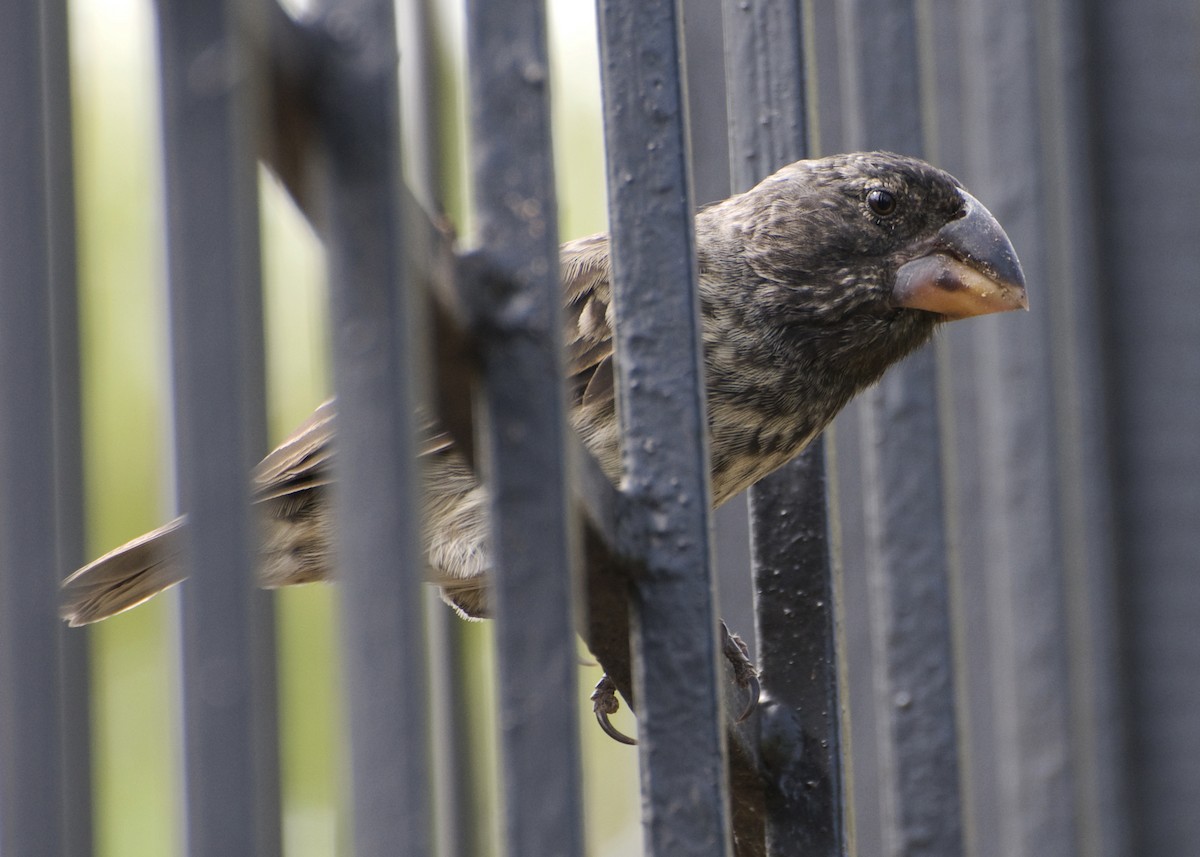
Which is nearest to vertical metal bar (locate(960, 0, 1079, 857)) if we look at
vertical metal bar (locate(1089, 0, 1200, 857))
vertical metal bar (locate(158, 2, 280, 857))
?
vertical metal bar (locate(1089, 0, 1200, 857))

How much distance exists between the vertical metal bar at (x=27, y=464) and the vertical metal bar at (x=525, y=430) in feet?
1.18

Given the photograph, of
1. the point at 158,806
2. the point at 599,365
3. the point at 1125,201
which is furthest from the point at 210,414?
the point at 158,806

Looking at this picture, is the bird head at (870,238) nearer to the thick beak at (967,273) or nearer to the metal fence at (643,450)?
the thick beak at (967,273)

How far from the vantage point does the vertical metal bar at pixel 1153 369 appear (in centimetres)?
266

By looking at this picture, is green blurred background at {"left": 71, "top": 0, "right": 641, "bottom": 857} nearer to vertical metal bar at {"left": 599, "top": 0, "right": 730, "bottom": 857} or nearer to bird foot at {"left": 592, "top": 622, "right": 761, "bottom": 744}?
bird foot at {"left": 592, "top": 622, "right": 761, "bottom": 744}

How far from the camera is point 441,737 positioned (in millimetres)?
2613

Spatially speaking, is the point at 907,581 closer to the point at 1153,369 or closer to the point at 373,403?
the point at 1153,369

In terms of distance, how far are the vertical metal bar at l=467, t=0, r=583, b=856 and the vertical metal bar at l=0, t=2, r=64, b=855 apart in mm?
359

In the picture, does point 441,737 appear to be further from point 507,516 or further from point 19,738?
point 19,738

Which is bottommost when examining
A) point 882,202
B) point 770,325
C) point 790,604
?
point 790,604

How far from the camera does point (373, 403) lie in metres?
0.79

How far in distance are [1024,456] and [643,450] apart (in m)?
1.26

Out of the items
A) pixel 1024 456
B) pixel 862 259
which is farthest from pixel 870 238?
pixel 1024 456

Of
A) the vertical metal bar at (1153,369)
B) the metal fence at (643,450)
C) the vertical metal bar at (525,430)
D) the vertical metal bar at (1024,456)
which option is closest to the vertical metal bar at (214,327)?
the metal fence at (643,450)
